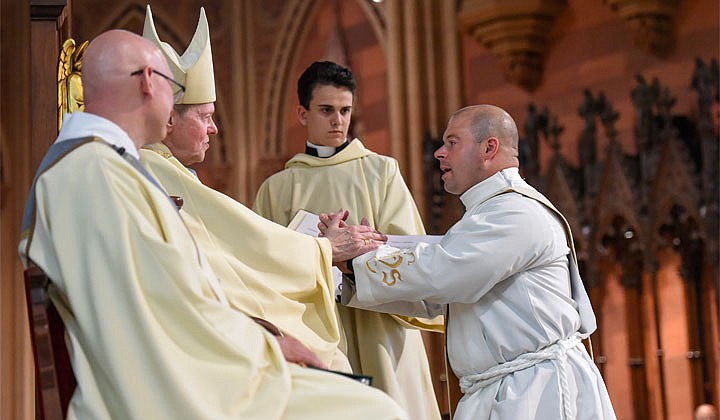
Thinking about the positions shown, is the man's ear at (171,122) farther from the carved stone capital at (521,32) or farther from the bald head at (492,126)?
the carved stone capital at (521,32)

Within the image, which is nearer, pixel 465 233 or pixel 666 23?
pixel 465 233

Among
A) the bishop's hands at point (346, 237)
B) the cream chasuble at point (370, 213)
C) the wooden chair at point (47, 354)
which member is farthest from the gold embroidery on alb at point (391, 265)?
Answer: the wooden chair at point (47, 354)

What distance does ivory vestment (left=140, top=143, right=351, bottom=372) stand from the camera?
11.9 feet

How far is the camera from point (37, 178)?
9.37ft

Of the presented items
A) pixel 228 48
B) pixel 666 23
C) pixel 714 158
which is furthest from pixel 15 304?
pixel 228 48

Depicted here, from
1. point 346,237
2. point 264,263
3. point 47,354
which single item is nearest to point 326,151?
point 346,237

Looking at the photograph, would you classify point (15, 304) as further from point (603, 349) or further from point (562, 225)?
point (603, 349)

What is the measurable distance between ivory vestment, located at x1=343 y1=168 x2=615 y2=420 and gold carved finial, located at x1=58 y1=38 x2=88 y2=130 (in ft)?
3.72

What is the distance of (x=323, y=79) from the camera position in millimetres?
4957

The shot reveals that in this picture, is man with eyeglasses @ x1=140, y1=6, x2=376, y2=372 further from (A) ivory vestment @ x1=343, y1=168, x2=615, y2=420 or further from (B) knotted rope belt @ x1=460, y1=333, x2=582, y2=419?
(B) knotted rope belt @ x1=460, y1=333, x2=582, y2=419

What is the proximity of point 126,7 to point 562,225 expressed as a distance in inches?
396

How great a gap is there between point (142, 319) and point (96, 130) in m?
0.52

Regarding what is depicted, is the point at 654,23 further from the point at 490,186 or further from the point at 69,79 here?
the point at 69,79

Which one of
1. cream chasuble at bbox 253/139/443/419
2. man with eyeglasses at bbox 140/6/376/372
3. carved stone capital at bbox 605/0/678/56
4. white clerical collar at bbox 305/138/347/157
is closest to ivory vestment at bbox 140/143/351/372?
man with eyeglasses at bbox 140/6/376/372
